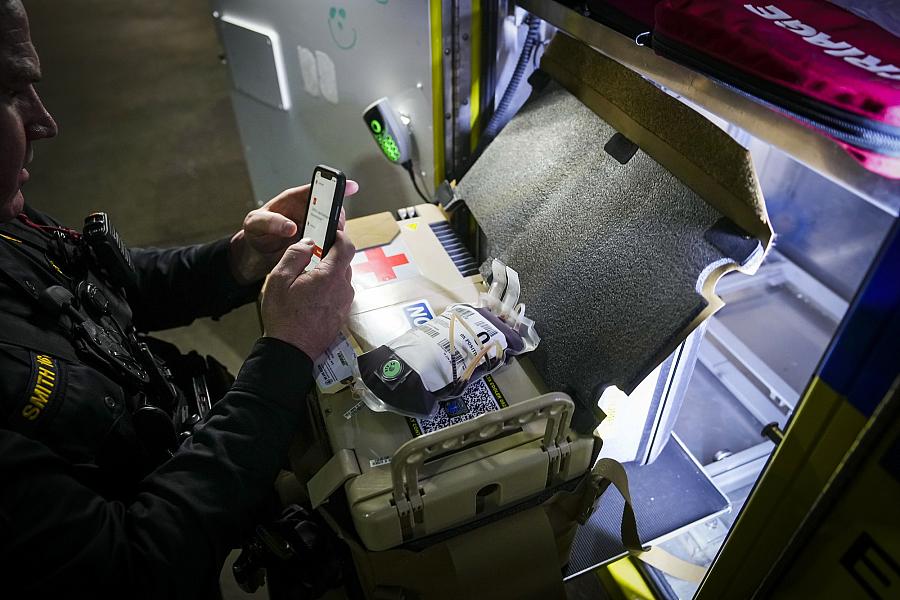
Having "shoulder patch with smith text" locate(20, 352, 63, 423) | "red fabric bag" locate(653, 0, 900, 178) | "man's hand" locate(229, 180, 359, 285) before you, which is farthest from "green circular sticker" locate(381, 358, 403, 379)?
"red fabric bag" locate(653, 0, 900, 178)

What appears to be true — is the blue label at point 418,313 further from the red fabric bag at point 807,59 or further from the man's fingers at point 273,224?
the red fabric bag at point 807,59

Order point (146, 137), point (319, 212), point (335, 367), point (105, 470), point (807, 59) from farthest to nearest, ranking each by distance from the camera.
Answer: point (146, 137)
point (319, 212)
point (335, 367)
point (105, 470)
point (807, 59)

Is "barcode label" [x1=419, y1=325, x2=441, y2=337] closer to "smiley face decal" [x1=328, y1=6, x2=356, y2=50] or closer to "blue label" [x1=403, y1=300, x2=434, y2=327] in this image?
Answer: "blue label" [x1=403, y1=300, x2=434, y2=327]

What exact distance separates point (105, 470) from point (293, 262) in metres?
0.41

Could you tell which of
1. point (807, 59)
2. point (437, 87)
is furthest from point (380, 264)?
point (807, 59)

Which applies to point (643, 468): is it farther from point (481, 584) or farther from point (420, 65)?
point (420, 65)

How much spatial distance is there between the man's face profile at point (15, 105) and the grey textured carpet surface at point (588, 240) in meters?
0.75

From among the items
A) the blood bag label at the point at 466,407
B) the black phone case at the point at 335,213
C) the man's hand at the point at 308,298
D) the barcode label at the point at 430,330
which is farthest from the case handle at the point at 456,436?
the black phone case at the point at 335,213

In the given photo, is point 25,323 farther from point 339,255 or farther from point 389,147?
point 389,147

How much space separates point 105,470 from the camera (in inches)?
33.6

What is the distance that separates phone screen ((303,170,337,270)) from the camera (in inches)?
40.3

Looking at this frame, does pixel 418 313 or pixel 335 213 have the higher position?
pixel 335 213

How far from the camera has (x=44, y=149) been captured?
348 cm

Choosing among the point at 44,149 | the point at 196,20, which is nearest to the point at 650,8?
the point at 44,149
